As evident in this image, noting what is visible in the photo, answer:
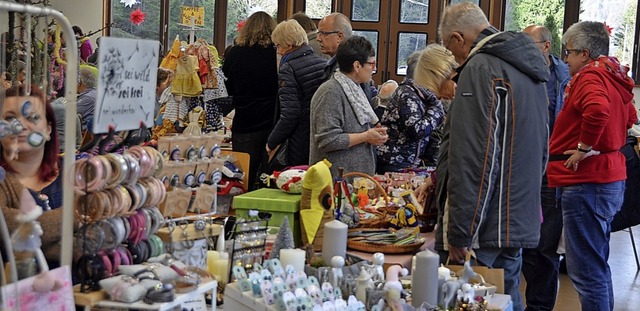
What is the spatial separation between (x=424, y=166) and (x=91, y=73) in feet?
7.73

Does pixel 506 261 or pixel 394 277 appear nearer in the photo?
pixel 394 277

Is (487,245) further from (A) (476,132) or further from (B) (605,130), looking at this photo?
(B) (605,130)

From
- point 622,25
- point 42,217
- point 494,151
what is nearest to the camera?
point 42,217

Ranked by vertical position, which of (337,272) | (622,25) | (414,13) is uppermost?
(414,13)

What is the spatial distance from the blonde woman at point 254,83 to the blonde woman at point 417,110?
2.68ft

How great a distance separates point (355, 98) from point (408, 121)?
53 cm

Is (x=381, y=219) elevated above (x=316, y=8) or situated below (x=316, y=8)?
below

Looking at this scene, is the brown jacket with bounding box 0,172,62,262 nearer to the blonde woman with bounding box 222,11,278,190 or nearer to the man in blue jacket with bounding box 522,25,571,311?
the man in blue jacket with bounding box 522,25,571,311

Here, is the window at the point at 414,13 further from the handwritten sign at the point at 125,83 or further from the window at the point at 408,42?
the handwritten sign at the point at 125,83

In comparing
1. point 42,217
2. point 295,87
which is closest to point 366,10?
point 295,87

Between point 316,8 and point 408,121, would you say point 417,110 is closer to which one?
point 408,121

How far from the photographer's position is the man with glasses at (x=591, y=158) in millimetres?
3711

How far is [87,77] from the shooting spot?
5629mm

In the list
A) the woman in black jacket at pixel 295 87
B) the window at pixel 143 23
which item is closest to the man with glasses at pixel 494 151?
the woman in black jacket at pixel 295 87
